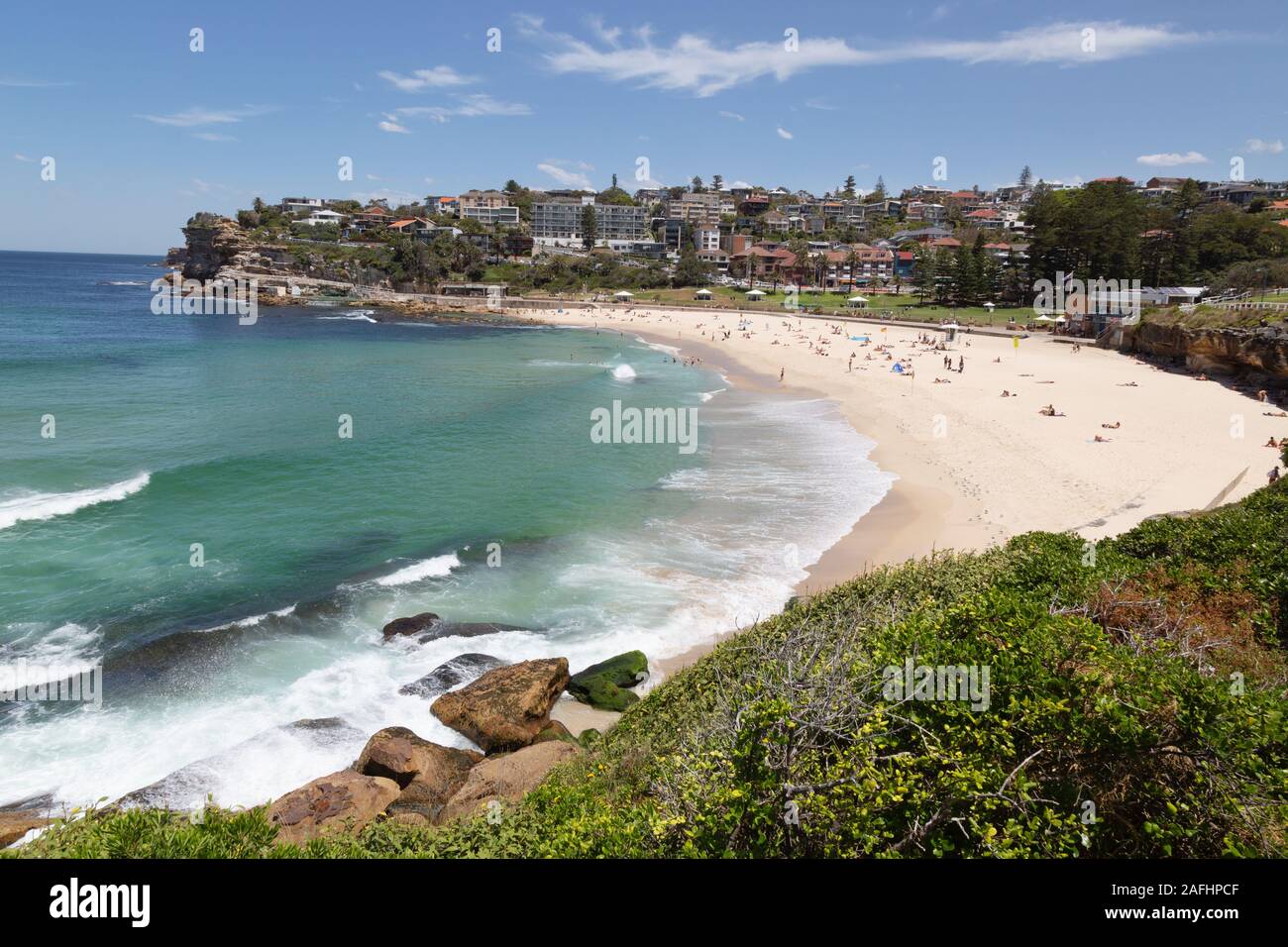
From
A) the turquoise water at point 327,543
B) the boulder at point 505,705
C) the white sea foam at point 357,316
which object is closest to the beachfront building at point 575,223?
the white sea foam at point 357,316

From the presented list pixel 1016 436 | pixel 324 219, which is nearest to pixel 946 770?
pixel 1016 436

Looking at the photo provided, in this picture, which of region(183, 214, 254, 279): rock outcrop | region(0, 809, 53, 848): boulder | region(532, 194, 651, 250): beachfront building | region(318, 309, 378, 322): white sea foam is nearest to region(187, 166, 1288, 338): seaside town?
region(532, 194, 651, 250): beachfront building

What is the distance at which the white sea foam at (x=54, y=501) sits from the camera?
21.1 meters

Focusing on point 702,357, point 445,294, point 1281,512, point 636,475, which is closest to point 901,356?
point 702,357

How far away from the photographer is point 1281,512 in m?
12.7

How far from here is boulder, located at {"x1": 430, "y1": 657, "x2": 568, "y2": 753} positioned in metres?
12.4

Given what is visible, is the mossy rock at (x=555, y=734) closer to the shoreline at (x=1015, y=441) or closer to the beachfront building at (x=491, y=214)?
the shoreline at (x=1015, y=441)

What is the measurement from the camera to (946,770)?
5.87 metres

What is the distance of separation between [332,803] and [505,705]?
11.2 feet

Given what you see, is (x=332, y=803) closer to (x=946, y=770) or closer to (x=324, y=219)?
(x=946, y=770)

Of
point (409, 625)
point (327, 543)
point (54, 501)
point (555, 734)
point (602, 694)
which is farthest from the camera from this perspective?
point (54, 501)

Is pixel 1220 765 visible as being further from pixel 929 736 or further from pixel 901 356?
pixel 901 356
